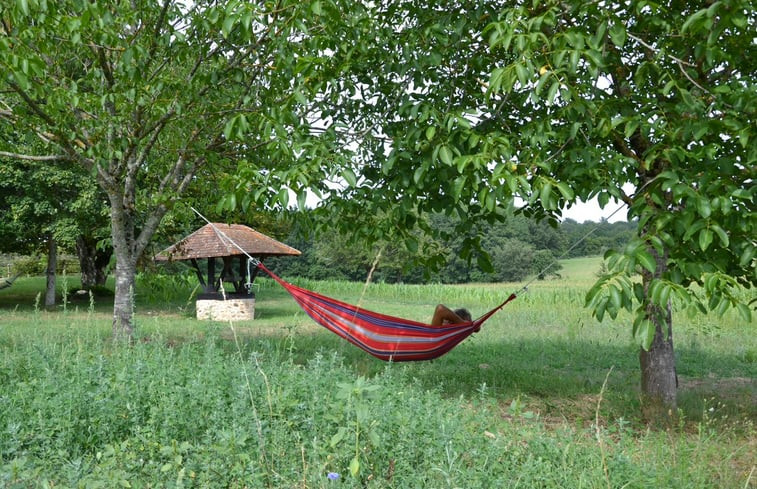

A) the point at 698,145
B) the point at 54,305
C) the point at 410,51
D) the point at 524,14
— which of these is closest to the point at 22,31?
the point at 410,51

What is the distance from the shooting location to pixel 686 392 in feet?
20.0

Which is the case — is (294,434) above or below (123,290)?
below

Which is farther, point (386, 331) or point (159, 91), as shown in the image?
point (159, 91)

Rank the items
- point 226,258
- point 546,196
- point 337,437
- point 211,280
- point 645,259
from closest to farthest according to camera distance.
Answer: point 337,437 → point 645,259 → point 546,196 → point 226,258 → point 211,280

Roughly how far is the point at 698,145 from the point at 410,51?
77.9 inches

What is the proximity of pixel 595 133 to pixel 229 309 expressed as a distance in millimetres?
12270

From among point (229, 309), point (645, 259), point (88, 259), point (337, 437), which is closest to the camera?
point (337, 437)

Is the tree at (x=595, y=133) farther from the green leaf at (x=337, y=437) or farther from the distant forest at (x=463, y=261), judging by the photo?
the distant forest at (x=463, y=261)

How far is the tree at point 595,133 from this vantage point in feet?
10.0

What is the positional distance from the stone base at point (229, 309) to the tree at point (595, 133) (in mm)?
10157

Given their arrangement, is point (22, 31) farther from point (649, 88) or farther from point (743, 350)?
point (743, 350)

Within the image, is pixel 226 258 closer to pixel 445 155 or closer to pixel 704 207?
pixel 445 155

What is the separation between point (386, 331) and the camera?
5.15m

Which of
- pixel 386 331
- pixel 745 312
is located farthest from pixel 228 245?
pixel 745 312
